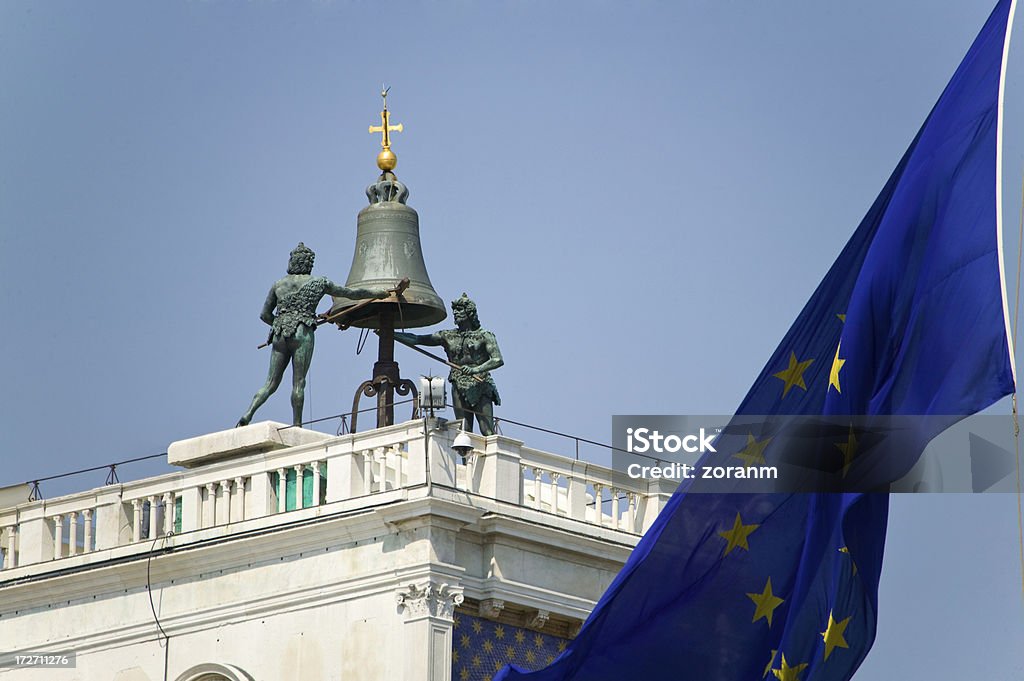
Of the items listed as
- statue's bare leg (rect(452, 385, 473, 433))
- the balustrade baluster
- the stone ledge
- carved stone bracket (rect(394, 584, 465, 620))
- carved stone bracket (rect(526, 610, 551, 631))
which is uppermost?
statue's bare leg (rect(452, 385, 473, 433))

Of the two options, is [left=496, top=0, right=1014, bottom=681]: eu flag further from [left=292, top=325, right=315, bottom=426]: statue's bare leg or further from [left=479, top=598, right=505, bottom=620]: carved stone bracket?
[left=292, top=325, right=315, bottom=426]: statue's bare leg

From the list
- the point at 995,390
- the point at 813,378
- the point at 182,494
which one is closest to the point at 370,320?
the point at 182,494

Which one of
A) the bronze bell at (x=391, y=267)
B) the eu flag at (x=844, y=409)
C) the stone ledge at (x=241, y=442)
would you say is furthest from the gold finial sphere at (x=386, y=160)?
the eu flag at (x=844, y=409)

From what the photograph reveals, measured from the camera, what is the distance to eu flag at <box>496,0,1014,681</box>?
107ft

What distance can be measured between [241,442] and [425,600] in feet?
12.6

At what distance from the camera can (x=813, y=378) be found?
114 feet

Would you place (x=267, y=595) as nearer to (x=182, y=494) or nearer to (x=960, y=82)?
(x=182, y=494)

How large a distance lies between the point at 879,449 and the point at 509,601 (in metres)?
8.48

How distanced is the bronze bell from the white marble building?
3.02m

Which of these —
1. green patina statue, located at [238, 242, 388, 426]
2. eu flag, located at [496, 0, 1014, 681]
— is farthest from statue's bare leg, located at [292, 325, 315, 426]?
eu flag, located at [496, 0, 1014, 681]

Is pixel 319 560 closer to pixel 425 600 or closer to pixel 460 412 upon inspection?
pixel 425 600

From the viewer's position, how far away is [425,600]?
129ft

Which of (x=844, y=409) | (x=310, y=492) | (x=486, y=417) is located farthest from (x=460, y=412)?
(x=844, y=409)

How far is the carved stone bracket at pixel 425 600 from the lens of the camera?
129 feet
